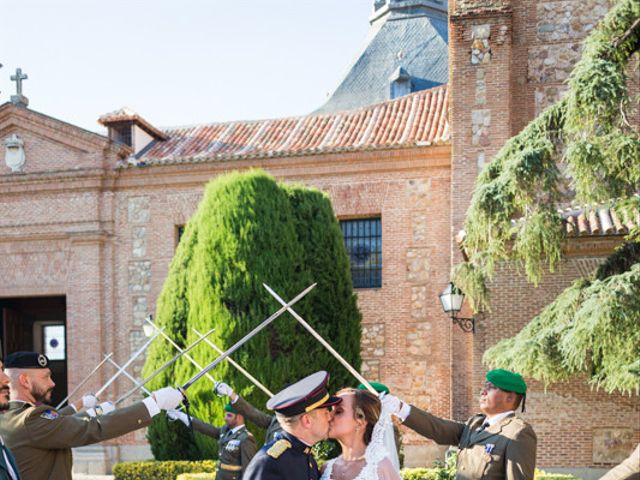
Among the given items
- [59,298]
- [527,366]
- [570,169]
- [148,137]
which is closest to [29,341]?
[59,298]

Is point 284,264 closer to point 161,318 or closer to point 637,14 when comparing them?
point 161,318

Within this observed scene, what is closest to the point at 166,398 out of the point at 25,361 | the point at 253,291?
the point at 25,361

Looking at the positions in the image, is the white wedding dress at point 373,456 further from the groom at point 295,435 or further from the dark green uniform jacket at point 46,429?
the dark green uniform jacket at point 46,429

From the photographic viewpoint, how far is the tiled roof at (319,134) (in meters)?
19.0

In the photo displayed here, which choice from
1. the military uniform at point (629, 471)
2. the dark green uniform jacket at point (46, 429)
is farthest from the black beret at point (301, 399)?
the dark green uniform jacket at point (46, 429)

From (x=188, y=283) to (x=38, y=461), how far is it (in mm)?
9932

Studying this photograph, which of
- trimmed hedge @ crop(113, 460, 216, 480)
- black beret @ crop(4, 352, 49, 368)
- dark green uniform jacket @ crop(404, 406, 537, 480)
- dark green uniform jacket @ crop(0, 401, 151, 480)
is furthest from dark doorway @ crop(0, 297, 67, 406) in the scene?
dark green uniform jacket @ crop(404, 406, 537, 480)

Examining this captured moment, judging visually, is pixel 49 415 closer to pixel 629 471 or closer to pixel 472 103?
pixel 629 471

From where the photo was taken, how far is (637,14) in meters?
9.36

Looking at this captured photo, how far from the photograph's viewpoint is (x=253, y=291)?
1447 cm

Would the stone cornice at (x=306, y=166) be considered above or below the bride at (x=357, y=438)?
above

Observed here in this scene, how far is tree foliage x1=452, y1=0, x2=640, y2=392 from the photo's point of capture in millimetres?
9539

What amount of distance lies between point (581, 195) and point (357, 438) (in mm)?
6173

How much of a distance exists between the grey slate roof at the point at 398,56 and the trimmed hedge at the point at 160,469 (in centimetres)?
1721
